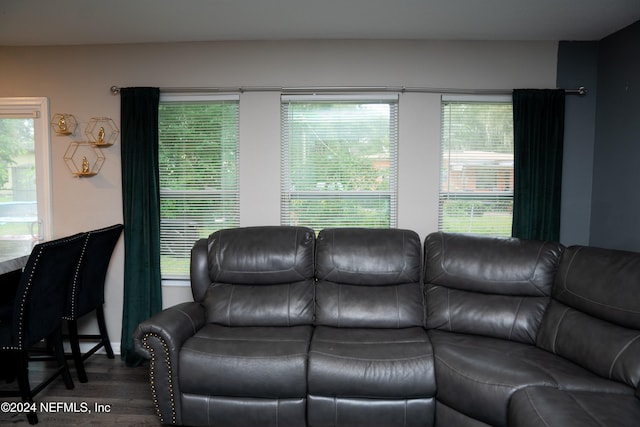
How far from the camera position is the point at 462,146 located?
9.47ft

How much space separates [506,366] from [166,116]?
2.96m

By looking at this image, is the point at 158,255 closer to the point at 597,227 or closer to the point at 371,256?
the point at 371,256

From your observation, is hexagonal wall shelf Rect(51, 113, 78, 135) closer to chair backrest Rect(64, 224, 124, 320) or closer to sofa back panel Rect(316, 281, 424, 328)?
chair backrest Rect(64, 224, 124, 320)

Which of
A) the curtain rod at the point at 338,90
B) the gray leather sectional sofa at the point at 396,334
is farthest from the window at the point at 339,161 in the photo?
the gray leather sectional sofa at the point at 396,334

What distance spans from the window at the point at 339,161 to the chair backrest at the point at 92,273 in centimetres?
137

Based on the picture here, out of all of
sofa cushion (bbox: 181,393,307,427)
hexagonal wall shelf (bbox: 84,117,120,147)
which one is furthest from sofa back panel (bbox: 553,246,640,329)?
hexagonal wall shelf (bbox: 84,117,120,147)

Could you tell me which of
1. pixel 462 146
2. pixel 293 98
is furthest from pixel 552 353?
pixel 293 98

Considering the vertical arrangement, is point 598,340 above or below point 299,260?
below

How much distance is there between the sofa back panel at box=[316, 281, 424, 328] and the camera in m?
2.36

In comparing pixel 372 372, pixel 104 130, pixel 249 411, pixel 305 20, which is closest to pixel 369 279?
pixel 372 372

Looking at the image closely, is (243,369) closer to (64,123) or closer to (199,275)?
(199,275)

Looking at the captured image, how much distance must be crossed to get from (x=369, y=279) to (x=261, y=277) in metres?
0.75

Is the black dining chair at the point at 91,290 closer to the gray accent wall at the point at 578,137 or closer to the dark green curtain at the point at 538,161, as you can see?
the dark green curtain at the point at 538,161

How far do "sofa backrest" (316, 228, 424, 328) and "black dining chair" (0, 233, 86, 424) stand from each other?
1.64 metres
